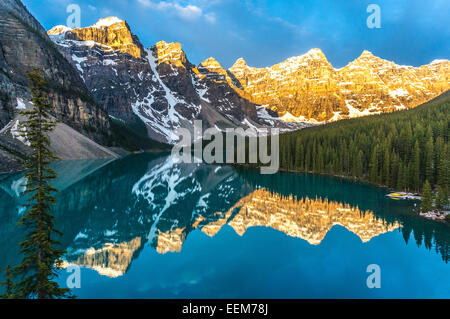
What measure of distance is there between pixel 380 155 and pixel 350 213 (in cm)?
3331

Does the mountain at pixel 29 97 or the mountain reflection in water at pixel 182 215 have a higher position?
the mountain at pixel 29 97

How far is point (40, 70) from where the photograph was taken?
411 ft

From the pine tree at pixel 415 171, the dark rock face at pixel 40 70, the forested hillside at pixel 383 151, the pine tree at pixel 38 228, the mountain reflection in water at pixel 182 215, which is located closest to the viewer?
the pine tree at pixel 38 228

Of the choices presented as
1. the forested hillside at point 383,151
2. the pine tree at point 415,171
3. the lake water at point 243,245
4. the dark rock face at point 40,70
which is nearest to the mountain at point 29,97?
the dark rock face at point 40,70

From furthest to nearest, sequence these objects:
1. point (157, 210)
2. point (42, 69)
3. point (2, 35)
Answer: point (42, 69), point (2, 35), point (157, 210)

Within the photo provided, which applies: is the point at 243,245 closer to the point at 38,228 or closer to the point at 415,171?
the point at 38,228

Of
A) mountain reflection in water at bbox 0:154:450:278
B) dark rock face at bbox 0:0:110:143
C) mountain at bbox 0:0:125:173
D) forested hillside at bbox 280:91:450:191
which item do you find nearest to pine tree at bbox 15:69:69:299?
mountain reflection in water at bbox 0:154:450:278

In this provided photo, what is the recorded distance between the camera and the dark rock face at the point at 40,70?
320 feet

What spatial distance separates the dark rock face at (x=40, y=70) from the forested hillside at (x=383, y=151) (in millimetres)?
85680

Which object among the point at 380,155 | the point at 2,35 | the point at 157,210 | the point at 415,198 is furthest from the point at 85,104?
the point at 415,198

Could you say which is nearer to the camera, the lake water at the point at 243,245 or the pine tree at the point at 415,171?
the lake water at the point at 243,245

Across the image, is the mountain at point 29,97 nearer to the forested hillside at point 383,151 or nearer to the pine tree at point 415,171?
the forested hillside at point 383,151

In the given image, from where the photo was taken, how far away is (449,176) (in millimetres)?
41938
